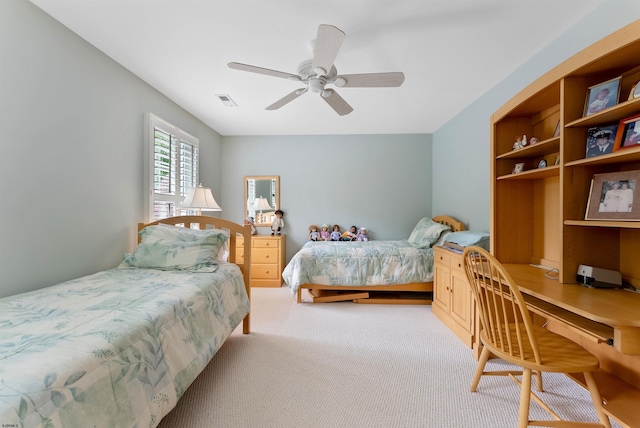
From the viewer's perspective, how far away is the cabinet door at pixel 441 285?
2695mm

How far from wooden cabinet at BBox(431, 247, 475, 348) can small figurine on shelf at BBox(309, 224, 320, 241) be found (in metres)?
1.92

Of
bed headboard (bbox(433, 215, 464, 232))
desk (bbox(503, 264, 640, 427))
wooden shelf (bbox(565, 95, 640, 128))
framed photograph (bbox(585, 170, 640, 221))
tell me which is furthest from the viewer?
bed headboard (bbox(433, 215, 464, 232))

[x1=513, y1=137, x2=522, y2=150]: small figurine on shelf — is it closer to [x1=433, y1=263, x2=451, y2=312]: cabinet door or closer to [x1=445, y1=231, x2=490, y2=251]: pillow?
[x1=445, y1=231, x2=490, y2=251]: pillow

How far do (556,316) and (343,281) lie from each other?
2167 mm

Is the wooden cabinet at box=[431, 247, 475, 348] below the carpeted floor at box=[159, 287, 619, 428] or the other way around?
the other way around

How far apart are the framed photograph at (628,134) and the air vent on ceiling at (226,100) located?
314 centimetres

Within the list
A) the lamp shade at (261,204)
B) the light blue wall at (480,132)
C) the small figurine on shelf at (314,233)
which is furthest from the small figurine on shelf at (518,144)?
the lamp shade at (261,204)

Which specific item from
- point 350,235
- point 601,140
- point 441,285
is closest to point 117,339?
point 601,140

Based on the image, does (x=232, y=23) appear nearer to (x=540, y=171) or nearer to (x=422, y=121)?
(x=540, y=171)

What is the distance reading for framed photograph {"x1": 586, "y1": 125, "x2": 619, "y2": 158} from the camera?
1375 mm

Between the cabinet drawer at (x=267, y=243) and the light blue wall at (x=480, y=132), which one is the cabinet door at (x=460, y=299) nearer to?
the light blue wall at (x=480, y=132)

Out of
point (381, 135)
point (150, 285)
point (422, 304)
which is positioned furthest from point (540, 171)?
point (381, 135)

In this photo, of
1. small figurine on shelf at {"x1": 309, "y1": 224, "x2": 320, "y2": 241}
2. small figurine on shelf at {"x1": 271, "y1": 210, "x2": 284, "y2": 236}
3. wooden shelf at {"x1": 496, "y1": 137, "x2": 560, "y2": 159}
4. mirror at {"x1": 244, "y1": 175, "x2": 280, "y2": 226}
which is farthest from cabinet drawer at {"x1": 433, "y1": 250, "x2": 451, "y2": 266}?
mirror at {"x1": 244, "y1": 175, "x2": 280, "y2": 226}

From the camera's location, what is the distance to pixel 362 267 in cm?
324
